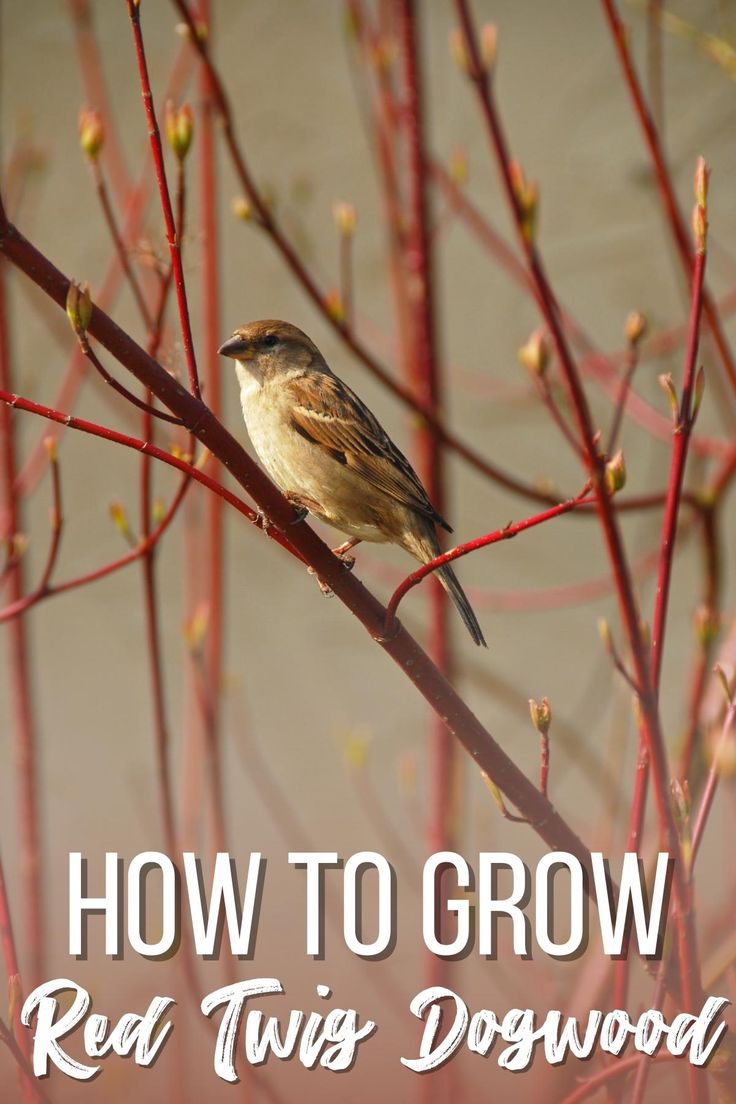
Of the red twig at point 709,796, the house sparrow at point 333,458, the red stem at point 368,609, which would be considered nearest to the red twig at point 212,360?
the house sparrow at point 333,458

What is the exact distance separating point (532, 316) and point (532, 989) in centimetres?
228

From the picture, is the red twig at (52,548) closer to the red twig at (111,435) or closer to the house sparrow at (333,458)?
the red twig at (111,435)

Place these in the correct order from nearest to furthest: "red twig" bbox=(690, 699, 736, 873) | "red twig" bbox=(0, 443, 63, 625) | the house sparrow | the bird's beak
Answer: "red twig" bbox=(690, 699, 736, 873) → "red twig" bbox=(0, 443, 63, 625) → the house sparrow → the bird's beak

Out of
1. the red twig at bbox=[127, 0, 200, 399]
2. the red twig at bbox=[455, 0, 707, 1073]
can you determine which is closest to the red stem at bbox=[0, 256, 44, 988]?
the red twig at bbox=[127, 0, 200, 399]

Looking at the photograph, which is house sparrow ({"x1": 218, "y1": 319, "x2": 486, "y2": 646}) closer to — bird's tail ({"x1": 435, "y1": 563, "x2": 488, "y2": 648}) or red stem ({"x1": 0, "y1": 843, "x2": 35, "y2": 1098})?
bird's tail ({"x1": 435, "y1": 563, "x2": 488, "y2": 648})

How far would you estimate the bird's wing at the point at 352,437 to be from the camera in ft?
7.53

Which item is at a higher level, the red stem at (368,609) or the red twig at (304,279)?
the red twig at (304,279)

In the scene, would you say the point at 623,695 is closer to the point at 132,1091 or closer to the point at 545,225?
the point at 132,1091

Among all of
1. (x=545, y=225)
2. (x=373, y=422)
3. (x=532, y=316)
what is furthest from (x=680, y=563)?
(x=373, y=422)

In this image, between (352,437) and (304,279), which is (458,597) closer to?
(352,437)

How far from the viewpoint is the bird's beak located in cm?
243

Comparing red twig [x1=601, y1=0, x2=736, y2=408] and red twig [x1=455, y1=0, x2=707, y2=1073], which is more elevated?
red twig [x1=601, y1=0, x2=736, y2=408]

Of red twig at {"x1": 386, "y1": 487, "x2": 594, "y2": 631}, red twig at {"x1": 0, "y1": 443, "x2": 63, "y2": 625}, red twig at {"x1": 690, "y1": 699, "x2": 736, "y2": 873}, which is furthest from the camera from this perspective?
red twig at {"x1": 0, "y1": 443, "x2": 63, "y2": 625}

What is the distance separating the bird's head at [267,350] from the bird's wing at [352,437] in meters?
0.06
